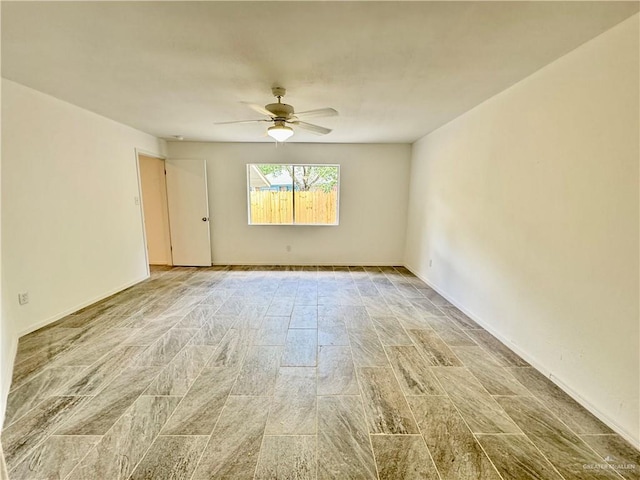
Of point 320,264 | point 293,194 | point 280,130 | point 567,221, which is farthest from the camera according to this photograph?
point 320,264

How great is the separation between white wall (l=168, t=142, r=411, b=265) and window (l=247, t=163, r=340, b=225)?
0.13 m

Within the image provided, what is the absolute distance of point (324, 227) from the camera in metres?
5.31

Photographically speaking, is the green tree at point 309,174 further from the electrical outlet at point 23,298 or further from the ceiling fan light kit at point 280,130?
the electrical outlet at point 23,298

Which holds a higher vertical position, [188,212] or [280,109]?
[280,109]

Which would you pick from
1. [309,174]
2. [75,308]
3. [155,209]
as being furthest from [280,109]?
[155,209]

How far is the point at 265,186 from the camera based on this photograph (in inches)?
206

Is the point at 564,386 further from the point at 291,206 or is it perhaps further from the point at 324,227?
the point at 291,206

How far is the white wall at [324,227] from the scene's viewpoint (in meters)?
5.06

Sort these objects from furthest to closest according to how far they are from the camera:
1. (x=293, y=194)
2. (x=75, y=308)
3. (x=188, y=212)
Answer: (x=293, y=194)
(x=188, y=212)
(x=75, y=308)

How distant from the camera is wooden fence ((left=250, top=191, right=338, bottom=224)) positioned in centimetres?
525

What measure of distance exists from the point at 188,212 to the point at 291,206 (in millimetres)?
1953

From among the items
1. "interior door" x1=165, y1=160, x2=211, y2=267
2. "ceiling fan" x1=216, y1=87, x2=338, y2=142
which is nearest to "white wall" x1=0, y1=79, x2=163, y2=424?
"interior door" x1=165, y1=160, x2=211, y2=267

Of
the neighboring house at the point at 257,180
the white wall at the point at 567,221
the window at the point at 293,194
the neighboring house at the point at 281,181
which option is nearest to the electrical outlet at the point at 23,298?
the window at the point at 293,194

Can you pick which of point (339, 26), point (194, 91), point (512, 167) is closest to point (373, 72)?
point (339, 26)
